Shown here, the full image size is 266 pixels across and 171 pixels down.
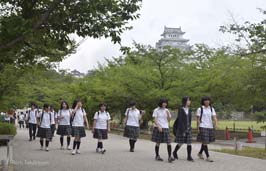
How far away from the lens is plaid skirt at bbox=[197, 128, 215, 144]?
38.7 ft

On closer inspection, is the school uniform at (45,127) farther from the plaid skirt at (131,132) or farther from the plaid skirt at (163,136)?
the plaid skirt at (163,136)

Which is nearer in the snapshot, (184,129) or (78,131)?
(184,129)

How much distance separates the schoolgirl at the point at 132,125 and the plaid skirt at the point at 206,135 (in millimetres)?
3198

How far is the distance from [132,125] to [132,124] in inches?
1.4

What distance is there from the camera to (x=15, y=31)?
7016 millimetres

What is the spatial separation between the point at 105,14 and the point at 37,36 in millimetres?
1401

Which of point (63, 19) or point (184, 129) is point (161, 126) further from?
point (63, 19)

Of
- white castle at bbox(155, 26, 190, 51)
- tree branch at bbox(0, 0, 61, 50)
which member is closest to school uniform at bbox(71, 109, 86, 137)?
tree branch at bbox(0, 0, 61, 50)

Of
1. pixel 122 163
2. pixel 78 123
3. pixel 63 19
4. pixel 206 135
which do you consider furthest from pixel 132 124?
pixel 63 19

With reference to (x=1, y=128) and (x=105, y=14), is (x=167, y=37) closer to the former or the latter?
(x=1, y=128)

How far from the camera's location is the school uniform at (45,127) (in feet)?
50.9

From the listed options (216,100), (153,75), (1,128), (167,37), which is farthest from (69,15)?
(167,37)

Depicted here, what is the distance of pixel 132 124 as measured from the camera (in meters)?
14.9

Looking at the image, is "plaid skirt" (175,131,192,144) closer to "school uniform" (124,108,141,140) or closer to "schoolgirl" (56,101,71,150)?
"school uniform" (124,108,141,140)
